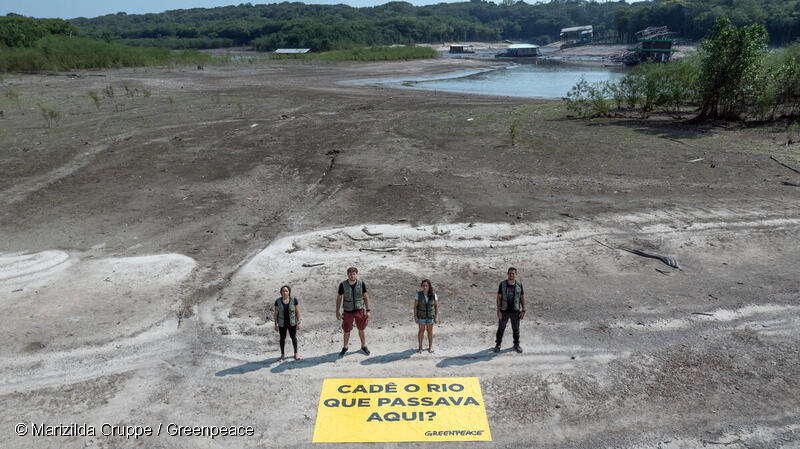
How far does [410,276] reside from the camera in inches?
482

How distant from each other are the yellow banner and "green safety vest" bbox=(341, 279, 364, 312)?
1287 mm

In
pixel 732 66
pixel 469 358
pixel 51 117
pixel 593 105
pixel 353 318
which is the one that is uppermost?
pixel 732 66

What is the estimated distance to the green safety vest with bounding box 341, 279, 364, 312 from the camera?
8.88 meters

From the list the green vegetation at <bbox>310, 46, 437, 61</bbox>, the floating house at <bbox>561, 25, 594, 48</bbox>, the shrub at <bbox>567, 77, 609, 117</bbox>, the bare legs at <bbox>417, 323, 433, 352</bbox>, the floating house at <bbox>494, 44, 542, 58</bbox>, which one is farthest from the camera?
the floating house at <bbox>561, 25, 594, 48</bbox>

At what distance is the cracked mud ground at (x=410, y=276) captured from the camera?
7.95 meters

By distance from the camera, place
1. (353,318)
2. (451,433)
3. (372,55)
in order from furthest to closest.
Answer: (372,55)
(353,318)
(451,433)

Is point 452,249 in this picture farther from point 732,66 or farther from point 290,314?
point 732,66

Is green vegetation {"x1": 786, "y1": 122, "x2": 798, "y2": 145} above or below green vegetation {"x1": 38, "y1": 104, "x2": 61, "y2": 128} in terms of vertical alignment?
below

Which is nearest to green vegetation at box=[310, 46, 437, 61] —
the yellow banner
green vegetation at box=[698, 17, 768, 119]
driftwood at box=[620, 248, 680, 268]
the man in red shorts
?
green vegetation at box=[698, 17, 768, 119]

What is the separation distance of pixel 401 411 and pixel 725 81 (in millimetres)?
29621

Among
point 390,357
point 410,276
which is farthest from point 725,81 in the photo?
point 390,357

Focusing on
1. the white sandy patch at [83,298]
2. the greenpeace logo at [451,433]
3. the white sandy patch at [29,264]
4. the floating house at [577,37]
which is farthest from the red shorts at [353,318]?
the floating house at [577,37]

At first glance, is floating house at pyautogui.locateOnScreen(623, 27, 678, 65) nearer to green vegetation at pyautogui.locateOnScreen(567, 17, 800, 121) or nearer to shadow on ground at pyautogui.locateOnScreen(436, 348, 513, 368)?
green vegetation at pyautogui.locateOnScreen(567, 17, 800, 121)

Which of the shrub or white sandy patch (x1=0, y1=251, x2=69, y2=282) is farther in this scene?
the shrub
